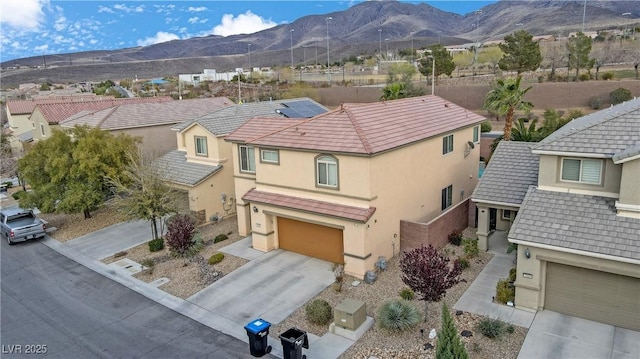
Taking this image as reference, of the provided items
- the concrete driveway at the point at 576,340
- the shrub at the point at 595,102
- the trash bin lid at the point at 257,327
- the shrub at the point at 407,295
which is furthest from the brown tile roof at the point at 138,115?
the shrub at the point at 595,102

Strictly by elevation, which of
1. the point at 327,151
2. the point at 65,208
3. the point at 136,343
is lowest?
the point at 136,343

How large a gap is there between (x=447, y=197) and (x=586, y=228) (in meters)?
10.0

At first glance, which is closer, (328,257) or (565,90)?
(328,257)

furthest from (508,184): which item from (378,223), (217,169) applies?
(217,169)

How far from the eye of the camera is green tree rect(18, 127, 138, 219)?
1023 inches

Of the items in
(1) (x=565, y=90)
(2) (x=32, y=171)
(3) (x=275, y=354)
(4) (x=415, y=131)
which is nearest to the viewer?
(3) (x=275, y=354)

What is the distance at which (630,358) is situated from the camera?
41.5 ft

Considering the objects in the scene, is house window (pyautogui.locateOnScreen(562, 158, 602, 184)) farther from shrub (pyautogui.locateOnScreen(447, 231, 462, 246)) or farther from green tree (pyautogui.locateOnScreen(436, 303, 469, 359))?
green tree (pyautogui.locateOnScreen(436, 303, 469, 359))

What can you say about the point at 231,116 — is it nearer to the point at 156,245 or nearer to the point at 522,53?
the point at 156,245

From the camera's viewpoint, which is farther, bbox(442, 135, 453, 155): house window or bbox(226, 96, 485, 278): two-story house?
bbox(442, 135, 453, 155): house window

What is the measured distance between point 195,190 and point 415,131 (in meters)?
12.8

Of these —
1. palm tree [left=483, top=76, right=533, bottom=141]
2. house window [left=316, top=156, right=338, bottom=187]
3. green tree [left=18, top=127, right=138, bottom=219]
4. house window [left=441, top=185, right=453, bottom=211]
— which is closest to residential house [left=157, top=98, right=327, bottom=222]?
green tree [left=18, top=127, right=138, bottom=219]

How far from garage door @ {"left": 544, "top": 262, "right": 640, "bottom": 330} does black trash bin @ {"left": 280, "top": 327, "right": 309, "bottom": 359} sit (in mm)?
8416

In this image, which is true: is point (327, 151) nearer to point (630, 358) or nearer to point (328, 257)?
point (328, 257)
